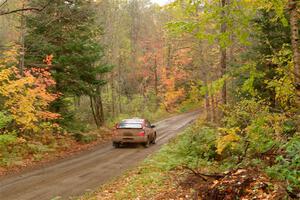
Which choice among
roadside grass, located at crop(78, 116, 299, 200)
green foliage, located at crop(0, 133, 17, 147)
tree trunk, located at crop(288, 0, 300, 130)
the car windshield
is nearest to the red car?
the car windshield

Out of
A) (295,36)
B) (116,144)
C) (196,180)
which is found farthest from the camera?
(116,144)

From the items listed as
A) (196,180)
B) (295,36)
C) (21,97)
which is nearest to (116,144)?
(21,97)

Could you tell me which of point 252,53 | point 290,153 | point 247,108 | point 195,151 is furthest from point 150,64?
point 290,153

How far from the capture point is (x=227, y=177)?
7574mm

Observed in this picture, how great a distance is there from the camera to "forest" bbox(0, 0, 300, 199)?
8406 mm

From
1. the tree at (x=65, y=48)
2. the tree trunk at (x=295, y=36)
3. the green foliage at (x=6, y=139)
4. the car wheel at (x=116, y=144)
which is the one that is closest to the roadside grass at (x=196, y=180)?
the tree trunk at (x=295, y=36)

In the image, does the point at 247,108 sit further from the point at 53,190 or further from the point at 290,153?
the point at 53,190

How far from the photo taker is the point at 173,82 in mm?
54750

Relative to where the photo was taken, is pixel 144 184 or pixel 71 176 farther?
pixel 71 176

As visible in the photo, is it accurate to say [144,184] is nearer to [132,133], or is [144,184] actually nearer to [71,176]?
[71,176]

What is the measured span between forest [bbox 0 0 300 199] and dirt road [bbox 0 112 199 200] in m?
1.87

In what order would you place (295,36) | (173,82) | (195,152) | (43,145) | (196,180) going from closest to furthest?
1. (295,36)
2. (196,180)
3. (195,152)
4. (43,145)
5. (173,82)

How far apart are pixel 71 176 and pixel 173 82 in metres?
41.4

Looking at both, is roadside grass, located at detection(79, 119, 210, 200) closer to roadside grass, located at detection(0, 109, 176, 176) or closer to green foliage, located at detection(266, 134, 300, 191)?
green foliage, located at detection(266, 134, 300, 191)
